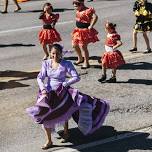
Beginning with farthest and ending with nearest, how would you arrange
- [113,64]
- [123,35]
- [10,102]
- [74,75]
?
1. [123,35]
2. [113,64]
3. [10,102]
4. [74,75]

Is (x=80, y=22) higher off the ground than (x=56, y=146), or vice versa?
(x=80, y=22)

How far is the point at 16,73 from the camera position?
15344 millimetres

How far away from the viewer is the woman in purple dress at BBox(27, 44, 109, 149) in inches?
411

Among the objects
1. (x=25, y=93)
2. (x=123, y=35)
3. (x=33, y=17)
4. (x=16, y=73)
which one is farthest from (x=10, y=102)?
(x=33, y=17)

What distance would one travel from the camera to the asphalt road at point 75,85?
11.1 meters

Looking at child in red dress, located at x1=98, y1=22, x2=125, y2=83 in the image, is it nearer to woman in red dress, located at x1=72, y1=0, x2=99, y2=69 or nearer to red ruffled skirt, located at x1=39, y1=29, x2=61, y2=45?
woman in red dress, located at x1=72, y1=0, x2=99, y2=69

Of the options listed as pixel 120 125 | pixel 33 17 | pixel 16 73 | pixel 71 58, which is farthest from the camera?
pixel 33 17

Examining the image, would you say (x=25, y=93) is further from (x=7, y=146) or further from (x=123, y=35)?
(x=123, y=35)

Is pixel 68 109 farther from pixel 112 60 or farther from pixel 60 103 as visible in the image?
pixel 112 60

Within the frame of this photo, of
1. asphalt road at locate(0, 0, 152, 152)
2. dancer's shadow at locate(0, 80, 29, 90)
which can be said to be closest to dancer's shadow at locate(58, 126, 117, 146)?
asphalt road at locate(0, 0, 152, 152)

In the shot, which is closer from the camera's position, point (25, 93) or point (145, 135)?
point (145, 135)

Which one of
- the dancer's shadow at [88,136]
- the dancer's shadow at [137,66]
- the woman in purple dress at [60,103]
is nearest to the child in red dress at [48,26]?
the dancer's shadow at [137,66]

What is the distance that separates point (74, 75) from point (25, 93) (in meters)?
3.39

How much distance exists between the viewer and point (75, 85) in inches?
562
